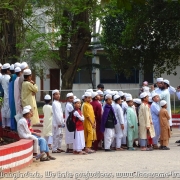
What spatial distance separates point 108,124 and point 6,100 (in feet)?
8.72

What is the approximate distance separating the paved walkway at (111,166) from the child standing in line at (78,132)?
286mm

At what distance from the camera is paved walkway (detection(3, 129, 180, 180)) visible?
427 inches

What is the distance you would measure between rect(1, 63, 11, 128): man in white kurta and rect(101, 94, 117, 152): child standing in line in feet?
7.94

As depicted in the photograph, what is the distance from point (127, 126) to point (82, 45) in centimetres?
1194

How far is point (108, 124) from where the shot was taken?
15.3m

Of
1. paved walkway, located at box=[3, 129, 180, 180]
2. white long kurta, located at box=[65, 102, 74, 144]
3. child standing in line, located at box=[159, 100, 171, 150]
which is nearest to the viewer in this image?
paved walkway, located at box=[3, 129, 180, 180]

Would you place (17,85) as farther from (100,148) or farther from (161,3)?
(161,3)

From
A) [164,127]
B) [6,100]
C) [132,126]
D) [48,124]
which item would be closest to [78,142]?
[48,124]

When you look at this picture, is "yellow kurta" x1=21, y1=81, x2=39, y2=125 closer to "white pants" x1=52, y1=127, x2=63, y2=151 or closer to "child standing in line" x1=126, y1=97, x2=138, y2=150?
"white pants" x1=52, y1=127, x2=63, y2=151

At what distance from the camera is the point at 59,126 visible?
1502 centimetres

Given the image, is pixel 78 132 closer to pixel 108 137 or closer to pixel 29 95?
pixel 108 137

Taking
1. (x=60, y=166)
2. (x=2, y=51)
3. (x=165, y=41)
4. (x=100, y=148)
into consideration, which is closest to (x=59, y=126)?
(x=100, y=148)

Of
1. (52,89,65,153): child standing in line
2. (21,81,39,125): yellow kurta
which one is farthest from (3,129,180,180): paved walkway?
(21,81,39,125): yellow kurta

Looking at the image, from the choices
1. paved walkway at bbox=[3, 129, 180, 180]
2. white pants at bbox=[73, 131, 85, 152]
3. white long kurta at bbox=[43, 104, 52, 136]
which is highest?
white long kurta at bbox=[43, 104, 52, 136]
